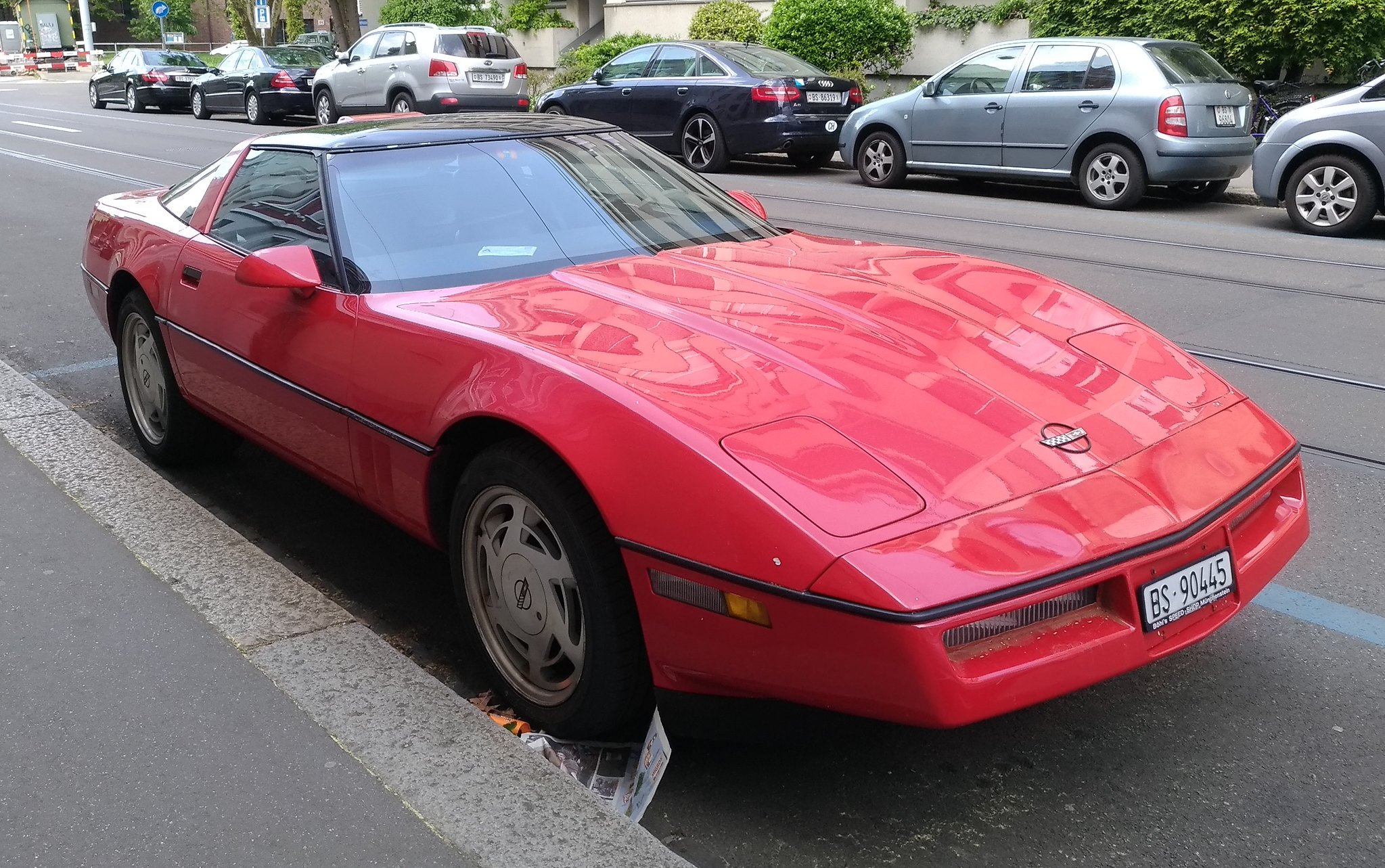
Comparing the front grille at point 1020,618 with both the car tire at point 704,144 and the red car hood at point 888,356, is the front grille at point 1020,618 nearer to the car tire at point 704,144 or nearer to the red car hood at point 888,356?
the red car hood at point 888,356

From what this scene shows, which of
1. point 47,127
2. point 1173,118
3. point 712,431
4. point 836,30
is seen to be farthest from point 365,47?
point 712,431

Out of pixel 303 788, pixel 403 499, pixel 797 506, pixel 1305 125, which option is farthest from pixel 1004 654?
pixel 1305 125

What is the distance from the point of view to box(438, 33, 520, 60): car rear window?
20.4 m

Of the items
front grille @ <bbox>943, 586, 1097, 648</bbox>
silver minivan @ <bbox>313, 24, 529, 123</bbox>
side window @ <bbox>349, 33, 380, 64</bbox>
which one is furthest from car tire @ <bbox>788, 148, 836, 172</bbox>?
front grille @ <bbox>943, 586, 1097, 648</bbox>

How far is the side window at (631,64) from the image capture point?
1619 cm

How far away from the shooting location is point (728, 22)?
23.0m

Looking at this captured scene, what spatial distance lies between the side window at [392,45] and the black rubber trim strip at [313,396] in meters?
17.5

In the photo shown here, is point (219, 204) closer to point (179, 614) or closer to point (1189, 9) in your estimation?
point (179, 614)

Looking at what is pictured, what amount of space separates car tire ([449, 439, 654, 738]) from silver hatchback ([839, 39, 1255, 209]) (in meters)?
9.93

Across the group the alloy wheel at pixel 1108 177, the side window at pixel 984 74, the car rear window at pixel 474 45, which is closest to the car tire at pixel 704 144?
the side window at pixel 984 74

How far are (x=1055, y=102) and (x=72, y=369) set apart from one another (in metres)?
9.14

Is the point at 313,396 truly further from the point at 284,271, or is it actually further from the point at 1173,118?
the point at 1173,118

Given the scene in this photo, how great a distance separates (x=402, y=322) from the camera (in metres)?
3.29

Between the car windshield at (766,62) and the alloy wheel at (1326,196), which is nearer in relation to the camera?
the alloy wheel at (1326,196)
